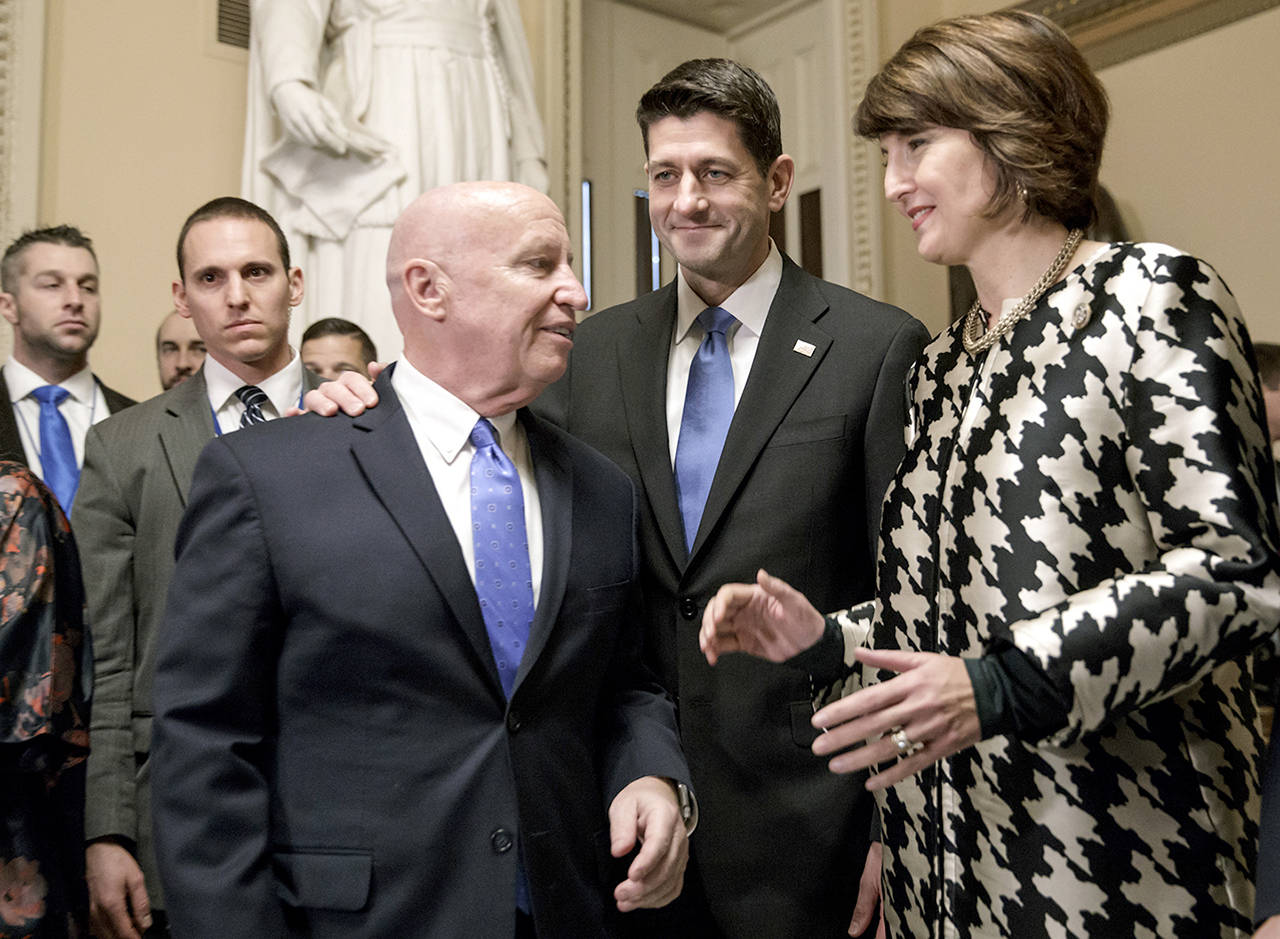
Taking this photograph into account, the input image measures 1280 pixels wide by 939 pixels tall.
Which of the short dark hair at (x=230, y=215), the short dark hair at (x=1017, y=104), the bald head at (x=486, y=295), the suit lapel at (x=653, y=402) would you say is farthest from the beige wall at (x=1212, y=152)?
the bald head at (x=486, y=295)

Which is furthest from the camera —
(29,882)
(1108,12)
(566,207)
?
(1108,12)

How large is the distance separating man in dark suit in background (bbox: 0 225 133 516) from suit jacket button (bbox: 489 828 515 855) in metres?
2.20

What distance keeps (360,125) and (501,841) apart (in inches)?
139

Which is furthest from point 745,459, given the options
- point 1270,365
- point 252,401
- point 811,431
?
point 1270,365

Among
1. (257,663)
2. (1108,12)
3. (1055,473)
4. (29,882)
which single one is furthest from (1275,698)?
(1108,12)

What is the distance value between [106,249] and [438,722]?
146 inches

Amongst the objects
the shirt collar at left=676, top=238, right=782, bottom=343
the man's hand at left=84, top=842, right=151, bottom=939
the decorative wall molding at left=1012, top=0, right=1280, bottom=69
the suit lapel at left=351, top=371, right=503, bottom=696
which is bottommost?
the man's hand at left=84, top=842, right=151, bottom=939

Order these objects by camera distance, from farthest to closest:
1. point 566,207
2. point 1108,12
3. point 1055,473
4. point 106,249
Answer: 1. point 1108,12
2. point 566,207
3. point 106,249
4. point 1055,473

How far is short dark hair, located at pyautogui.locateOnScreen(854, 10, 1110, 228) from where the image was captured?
163cm

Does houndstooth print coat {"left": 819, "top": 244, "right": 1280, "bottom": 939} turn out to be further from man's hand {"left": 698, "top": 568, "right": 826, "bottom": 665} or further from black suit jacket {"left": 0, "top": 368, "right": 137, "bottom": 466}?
black suit jacket {"left": 0, "top": 368, "right": 137, "bottom": 466}

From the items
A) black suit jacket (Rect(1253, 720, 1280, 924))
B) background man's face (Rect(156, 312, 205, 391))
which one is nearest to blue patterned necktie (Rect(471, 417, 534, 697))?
black suit jacket (Rect(1253, 720, 1280, 924))

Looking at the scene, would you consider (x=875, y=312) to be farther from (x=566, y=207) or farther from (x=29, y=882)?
(x=566, y=207)

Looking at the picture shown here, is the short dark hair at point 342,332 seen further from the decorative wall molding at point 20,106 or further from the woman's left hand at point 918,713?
the woman's left hand at point 918,713

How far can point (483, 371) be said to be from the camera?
1720 mm
